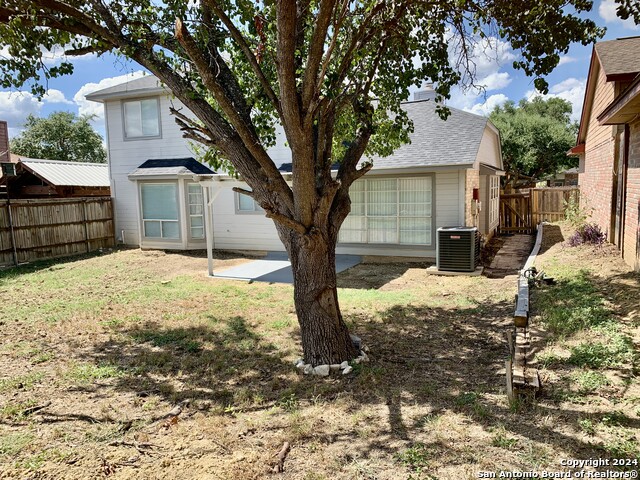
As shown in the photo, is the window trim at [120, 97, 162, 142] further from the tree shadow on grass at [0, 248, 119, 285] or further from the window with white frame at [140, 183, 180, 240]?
the tree shadow on grass at [0, 248, 119, 285]

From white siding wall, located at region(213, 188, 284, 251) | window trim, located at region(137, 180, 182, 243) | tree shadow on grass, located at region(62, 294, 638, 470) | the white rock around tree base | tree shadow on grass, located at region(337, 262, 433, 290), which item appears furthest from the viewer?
window trim, located at region(137, 180, 182, 243)

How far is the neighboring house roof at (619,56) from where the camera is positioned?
10.1 m

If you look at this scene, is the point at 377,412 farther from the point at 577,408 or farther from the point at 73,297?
the point at 73,297

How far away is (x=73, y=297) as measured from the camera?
8922 millimetres

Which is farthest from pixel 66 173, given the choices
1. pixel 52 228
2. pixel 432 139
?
A: pixel 432 139

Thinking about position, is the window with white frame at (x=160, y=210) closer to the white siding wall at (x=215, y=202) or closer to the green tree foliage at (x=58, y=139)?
the white siding wall at (x=215, y=202)

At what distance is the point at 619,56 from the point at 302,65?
32.6 ft

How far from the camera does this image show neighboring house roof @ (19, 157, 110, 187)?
55.4 ft

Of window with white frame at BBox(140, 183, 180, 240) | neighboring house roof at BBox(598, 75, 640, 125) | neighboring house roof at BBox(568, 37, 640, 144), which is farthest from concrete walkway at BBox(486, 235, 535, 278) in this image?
window with white frame at BBox(140, 183, 180, 240)

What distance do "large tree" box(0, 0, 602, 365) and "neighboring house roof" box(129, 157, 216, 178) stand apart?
8239mm

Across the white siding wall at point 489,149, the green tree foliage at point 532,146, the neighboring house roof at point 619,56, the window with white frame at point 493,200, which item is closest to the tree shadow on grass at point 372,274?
the white siding wall at point 489,149

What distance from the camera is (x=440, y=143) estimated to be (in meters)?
12.1

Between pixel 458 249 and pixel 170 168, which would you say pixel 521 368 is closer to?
pixel 458 249

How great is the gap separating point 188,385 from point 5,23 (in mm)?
4577
